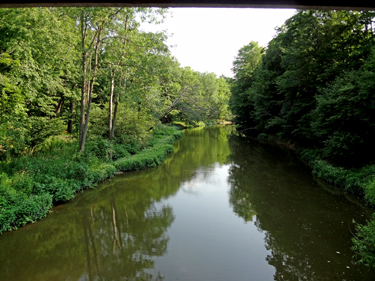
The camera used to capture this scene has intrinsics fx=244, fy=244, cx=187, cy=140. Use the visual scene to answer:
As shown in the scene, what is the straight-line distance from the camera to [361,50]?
13.7 meters

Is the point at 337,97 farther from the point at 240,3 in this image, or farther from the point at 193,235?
the point at 240,3

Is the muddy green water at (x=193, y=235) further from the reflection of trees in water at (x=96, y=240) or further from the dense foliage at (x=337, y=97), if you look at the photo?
the dense foliage at (x=337, y=97)

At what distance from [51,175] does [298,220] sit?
31.7 ft

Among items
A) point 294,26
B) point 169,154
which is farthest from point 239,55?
point 169,154

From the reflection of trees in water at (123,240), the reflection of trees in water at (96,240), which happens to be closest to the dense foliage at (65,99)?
the reflection of trees in water at (96,240)

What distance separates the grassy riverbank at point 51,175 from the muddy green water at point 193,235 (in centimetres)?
45

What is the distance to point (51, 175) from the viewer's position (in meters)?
9.90

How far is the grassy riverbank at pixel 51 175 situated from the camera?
769 cm

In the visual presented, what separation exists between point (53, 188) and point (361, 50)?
1703 cm

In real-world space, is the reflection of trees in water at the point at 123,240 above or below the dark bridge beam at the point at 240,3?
below

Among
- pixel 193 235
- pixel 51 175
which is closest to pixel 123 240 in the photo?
pixel 193 235

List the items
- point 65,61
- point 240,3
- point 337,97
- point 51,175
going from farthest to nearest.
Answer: point 65,61 → point 337,97 → point 51,175 → point 240,3

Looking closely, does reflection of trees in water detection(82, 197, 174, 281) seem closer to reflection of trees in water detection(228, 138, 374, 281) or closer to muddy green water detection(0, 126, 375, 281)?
muddy green water detection(0, 126, 375, 281)

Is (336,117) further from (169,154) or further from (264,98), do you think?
(264,98)
